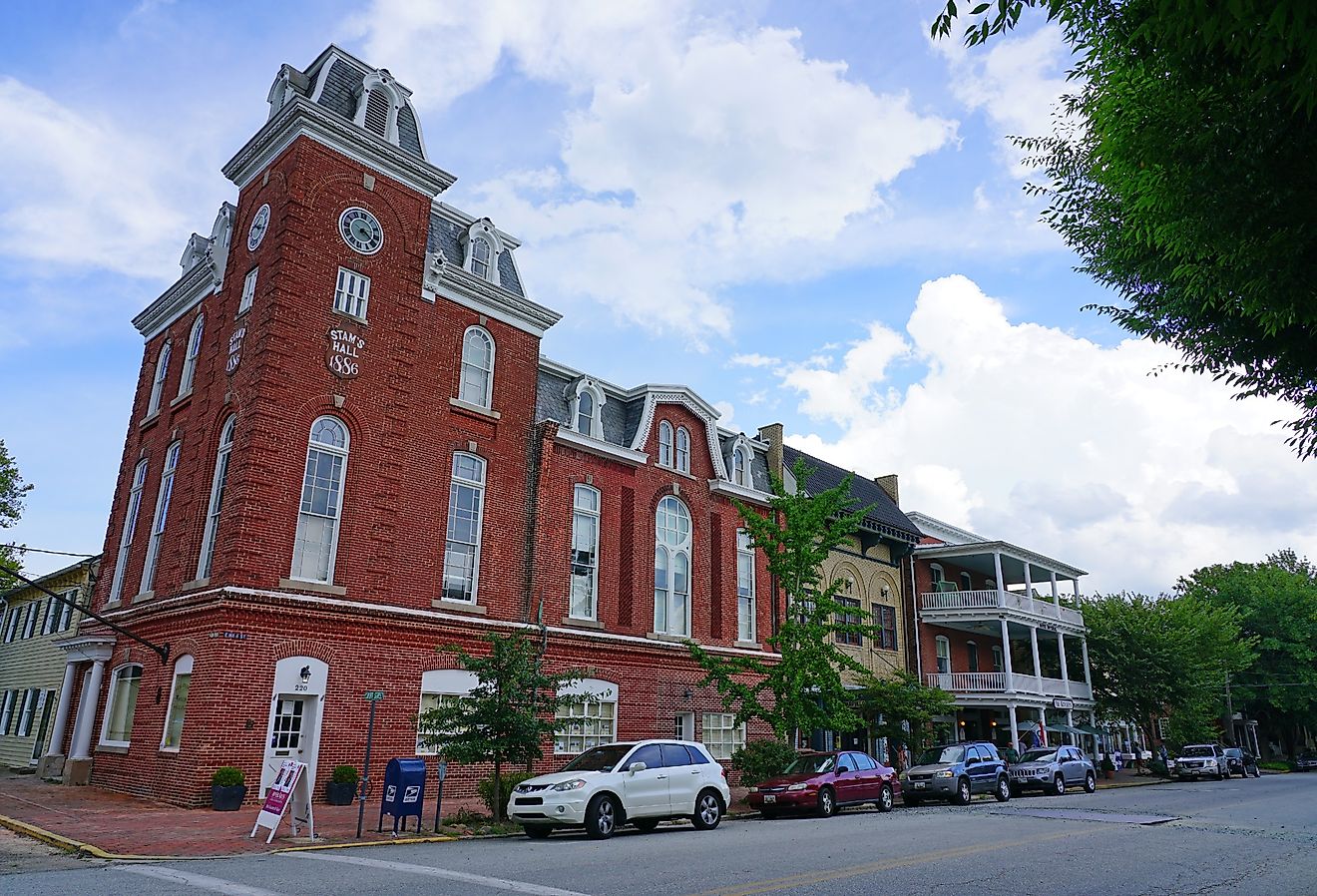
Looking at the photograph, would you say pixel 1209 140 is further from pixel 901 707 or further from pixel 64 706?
pixel 64 706

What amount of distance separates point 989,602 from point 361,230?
28.1 m

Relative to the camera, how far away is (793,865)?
35.5 ft

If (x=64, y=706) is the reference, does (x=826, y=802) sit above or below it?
below

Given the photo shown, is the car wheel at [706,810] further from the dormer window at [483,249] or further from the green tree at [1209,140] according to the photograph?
the dormer window at [483,249]

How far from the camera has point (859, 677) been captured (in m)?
32.1

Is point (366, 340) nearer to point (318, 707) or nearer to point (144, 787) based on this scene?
point (318, 707)

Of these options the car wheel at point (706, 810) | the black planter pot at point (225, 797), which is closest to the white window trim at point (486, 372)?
the black planter pot at point (225, 797)

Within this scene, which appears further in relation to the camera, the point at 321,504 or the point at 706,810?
the point at 321,504

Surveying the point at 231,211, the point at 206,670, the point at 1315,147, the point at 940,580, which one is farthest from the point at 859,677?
the point at 1315,147

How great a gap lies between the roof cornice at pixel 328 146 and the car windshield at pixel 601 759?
597 inches

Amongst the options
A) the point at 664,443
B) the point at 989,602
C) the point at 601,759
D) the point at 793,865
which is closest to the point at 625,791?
the point at 601,759

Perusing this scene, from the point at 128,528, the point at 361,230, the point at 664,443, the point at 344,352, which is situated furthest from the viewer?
the point at 664,443

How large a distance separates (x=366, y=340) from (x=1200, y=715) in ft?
137

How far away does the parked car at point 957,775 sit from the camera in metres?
23.1
